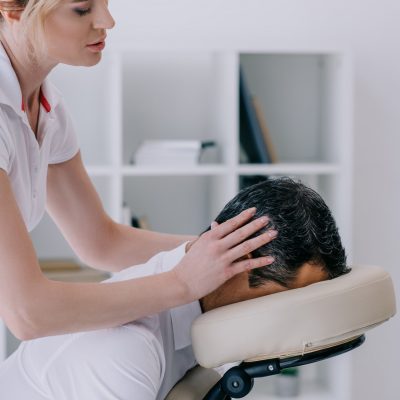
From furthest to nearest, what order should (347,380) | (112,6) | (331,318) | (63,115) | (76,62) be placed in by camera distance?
(112,6) → (347,380) → (63,115) → (76,62) → (331,318)

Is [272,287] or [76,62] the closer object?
[272,287]

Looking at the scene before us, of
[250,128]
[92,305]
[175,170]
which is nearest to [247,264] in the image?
[92,305]

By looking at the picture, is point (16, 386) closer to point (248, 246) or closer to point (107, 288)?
point (107, 288)

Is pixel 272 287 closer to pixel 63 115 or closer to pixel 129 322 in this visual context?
pixel 129 322

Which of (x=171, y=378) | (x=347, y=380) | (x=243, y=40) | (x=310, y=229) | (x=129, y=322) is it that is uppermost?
(x=243, y=40)

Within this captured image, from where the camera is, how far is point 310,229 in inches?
48.9

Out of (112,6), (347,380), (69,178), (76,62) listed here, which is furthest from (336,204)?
(76,62)

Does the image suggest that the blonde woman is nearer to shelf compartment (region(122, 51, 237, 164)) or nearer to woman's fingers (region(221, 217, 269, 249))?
woman's fingers (region(221, 217, 269, 249))

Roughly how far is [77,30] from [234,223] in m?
0.47

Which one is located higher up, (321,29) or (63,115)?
(321,29)

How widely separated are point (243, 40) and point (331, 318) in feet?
6.73

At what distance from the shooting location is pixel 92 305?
1.22 m

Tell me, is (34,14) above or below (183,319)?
above

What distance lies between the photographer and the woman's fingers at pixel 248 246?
1.21m
